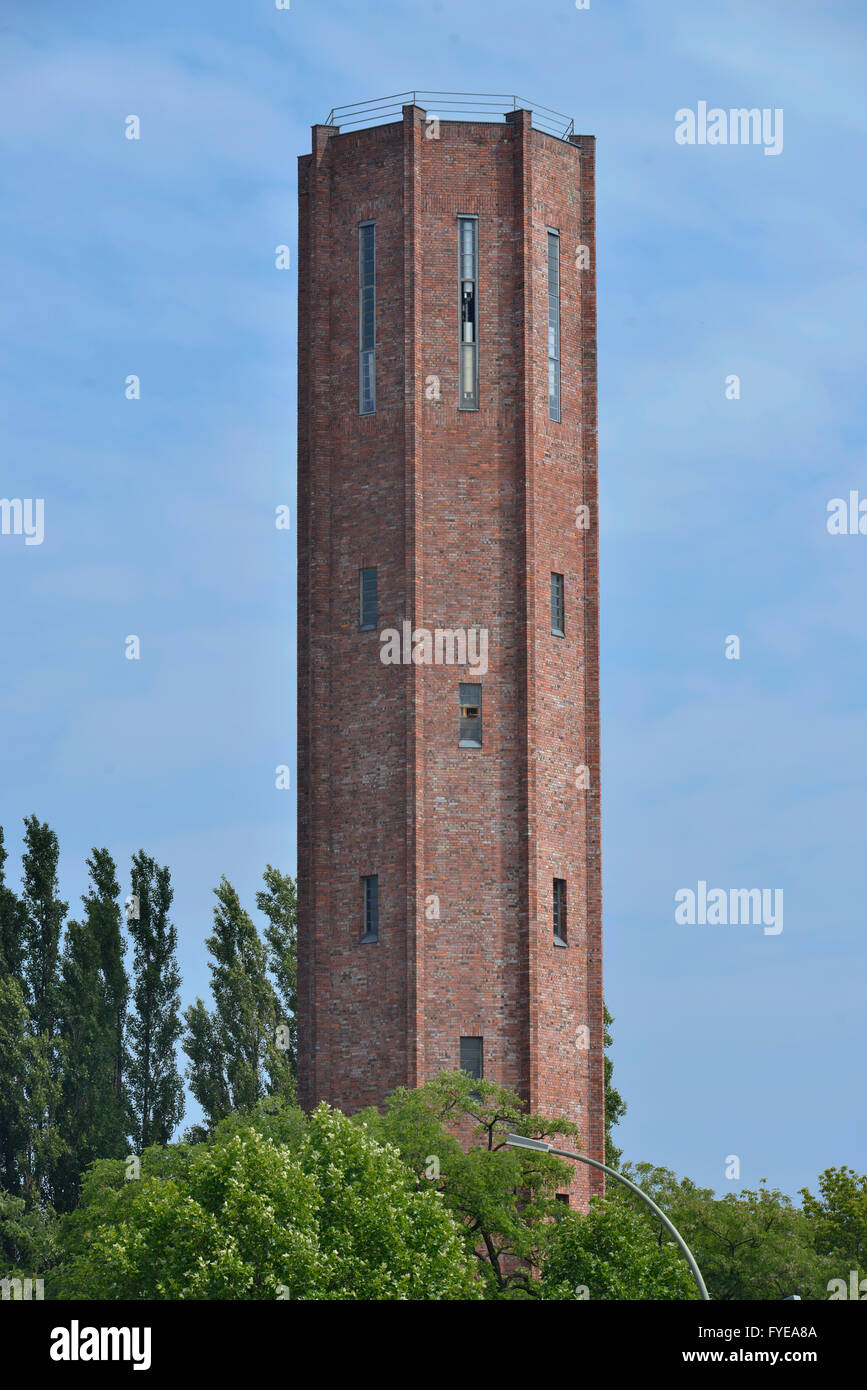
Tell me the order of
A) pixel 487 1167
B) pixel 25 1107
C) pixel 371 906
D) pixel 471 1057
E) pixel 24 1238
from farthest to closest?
pixel 25 1107, pixel 24 1238, pixel 371 906, pixel 471 1057, pixel 487 1167

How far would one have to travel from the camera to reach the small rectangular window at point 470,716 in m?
54.5

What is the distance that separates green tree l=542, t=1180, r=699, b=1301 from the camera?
139 feet

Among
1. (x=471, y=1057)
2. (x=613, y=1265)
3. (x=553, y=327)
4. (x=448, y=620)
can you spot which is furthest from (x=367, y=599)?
(x=613, y=1265)

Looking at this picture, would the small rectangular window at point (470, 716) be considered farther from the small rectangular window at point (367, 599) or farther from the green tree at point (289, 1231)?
the green tree at point (289, 1231)

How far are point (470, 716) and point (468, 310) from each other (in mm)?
10449

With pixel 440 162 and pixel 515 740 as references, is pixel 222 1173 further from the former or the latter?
pixel 440 162

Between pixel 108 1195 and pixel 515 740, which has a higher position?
pixel 515 740

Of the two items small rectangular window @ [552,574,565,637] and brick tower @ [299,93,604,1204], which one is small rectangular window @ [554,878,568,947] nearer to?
brick tower @ [299,93,604,1204]

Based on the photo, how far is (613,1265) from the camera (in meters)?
42.9

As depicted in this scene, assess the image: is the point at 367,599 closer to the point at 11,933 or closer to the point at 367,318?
the point at 367,318

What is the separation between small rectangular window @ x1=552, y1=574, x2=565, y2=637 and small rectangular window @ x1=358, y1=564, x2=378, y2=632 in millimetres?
4621

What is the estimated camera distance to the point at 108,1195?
4994 cm
